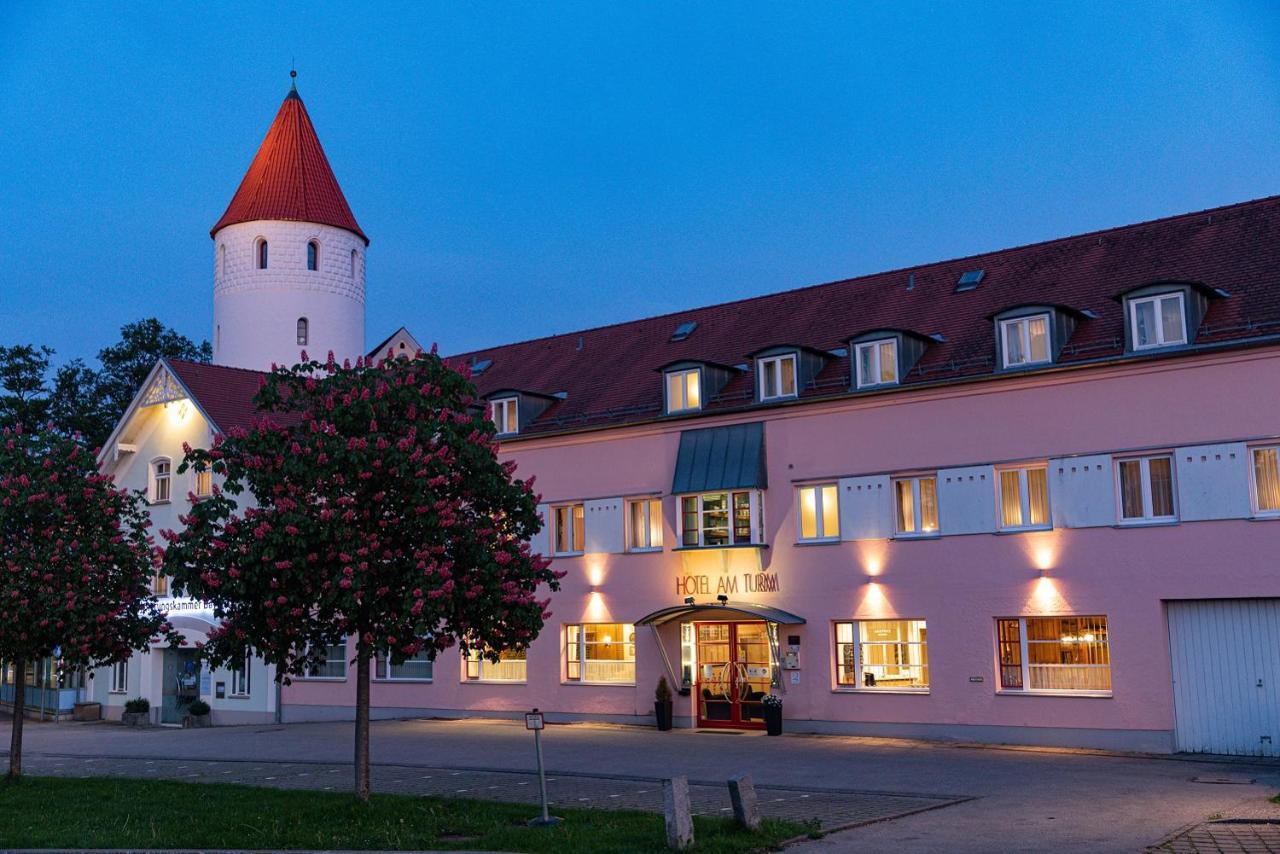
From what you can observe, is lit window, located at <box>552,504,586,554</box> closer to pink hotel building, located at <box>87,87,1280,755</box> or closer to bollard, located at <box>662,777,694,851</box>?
pink hotel building, located at <box>87,87,1280,755</box>

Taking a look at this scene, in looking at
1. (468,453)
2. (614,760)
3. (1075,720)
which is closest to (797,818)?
(468,453)

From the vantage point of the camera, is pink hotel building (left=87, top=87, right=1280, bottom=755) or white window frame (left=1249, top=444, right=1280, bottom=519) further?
pink hotel building (left=87, top=87, right=1280, bottom=755)

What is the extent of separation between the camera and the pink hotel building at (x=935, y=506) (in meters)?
23.0

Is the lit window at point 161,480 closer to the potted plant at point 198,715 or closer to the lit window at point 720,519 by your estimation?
the potted plant at point 198,715

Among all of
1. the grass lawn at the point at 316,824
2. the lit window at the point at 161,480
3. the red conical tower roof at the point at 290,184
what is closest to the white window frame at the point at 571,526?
the grass lawn at the point at 316,824

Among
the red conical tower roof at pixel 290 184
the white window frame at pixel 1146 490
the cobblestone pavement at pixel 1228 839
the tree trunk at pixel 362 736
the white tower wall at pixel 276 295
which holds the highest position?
the red conical tower roof at pixel 290 184

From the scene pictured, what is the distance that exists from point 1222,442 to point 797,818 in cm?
1222

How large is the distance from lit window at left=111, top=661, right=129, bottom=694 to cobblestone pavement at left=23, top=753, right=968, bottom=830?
17.0m

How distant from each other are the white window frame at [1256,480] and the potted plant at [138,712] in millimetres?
30985

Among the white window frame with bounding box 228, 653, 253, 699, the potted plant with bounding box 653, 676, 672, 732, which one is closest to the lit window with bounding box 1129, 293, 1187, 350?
the potted plant with bounding box 653, 676, 672, 732

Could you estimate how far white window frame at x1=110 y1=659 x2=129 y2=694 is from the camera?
134 ft

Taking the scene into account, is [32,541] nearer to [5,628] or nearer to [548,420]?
[5,628]

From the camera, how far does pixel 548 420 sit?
3338 cm

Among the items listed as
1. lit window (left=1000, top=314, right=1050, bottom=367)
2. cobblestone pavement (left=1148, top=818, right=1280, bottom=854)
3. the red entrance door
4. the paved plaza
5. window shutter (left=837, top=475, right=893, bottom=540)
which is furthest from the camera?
the red entrance door
